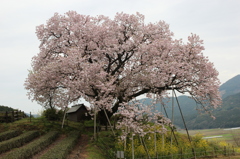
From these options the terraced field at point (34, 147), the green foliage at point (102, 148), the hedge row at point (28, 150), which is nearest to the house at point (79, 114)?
the terraced field at point (34, 147)

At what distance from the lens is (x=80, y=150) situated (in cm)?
1836

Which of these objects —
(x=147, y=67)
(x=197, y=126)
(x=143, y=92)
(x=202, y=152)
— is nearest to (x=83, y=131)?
(x=143, y=92)

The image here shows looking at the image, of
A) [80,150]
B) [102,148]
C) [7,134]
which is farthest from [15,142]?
[102,148]

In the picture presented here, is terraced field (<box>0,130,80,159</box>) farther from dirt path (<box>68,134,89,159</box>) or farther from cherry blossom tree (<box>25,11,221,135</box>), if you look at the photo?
cherry blossom tree (<box>25,11,221,135</box>)

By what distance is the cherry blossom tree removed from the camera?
20.9 m

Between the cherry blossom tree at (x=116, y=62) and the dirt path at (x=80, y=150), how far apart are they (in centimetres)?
369

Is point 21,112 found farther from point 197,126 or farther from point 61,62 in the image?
point 197,126

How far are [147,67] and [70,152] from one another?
38.2ft

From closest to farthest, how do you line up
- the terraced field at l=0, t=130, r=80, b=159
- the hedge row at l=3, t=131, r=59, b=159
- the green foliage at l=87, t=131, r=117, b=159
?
the hedge row at l=3, t=131, r=59, b=159 < the terraced field at l=0, t=130, r=80, b=159 < the green foliage at l=87, t=131, r=117, b=159

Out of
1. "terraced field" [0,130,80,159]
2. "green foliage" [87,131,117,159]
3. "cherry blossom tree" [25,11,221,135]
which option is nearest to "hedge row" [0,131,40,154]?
"terraced field" [0,130,80,159]

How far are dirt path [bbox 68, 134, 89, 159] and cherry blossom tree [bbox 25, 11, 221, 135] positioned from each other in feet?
12.1

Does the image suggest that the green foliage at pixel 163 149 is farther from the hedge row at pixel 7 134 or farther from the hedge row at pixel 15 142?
the hedge row at pixel 7 134

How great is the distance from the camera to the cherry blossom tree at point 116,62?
20906 mm

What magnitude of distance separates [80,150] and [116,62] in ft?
39.4
